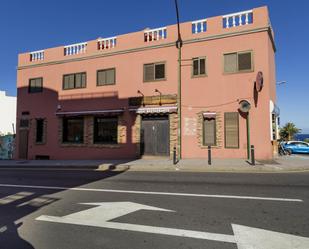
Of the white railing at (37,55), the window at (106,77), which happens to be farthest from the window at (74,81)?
the white railing at (37,55)

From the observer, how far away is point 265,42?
15.9m

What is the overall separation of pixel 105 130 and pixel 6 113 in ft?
111

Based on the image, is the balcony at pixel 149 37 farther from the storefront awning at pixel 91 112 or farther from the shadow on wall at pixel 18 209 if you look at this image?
the shadow on wall at pixel 18 209

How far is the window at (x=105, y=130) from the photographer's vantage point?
19969 millimetres

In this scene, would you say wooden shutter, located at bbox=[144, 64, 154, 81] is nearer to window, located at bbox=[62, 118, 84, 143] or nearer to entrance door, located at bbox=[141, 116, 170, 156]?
entrance door, located at bbox=[141, 116, 170, 156]

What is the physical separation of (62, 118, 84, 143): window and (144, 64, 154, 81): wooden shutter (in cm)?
636

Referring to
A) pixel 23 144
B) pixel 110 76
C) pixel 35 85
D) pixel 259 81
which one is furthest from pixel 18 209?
pixel 35 85

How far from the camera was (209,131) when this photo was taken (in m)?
17.2

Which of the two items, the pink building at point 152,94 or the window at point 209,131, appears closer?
the pink building at point 152,94

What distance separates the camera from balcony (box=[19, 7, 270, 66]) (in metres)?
16.4

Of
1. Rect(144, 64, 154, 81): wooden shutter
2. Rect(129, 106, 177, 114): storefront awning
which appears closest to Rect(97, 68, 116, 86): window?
Rect(144, 64, 154, 81): wooden shutter

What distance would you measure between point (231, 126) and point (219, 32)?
6.14 m

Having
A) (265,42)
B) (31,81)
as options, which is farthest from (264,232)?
(31,81)

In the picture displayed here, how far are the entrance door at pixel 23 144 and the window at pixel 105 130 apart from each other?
693 cm
